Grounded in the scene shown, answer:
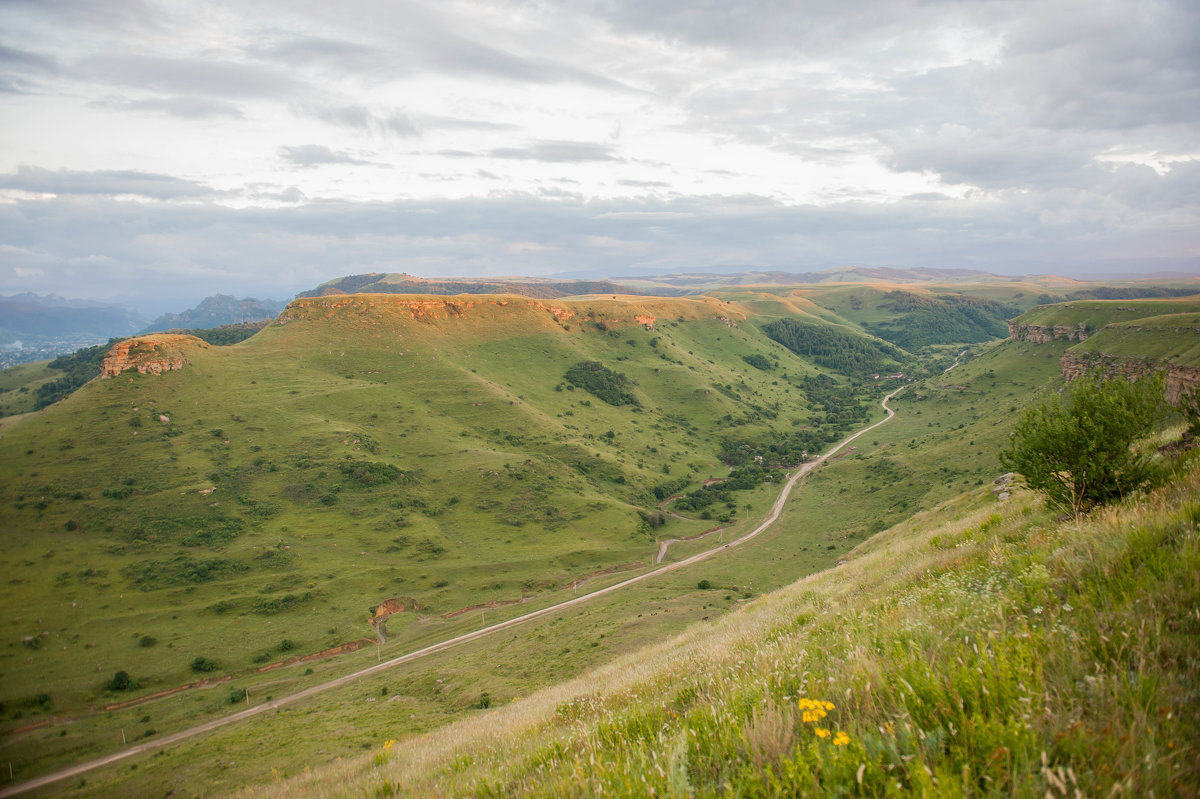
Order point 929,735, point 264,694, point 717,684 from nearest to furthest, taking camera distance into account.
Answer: point 929,735
point 717,684
point 264,694

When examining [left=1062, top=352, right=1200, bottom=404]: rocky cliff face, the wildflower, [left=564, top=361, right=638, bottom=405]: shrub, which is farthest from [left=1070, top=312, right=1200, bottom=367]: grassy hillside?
[left=564, top=361, right=638, bottom=405]: shrub

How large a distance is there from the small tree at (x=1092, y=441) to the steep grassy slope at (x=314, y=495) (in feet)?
199

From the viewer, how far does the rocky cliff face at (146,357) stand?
99.7 m

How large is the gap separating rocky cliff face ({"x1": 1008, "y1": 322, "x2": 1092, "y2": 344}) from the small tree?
161427mm

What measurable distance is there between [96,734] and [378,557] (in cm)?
3424

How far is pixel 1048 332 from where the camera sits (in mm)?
136875

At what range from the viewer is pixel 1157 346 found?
8300cm

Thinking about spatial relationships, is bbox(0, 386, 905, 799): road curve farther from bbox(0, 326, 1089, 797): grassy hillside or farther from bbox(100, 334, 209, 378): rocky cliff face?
bbox(100, 334, 209, 378): rocky cliff face

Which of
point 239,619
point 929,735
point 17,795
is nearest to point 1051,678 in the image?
point 929,735

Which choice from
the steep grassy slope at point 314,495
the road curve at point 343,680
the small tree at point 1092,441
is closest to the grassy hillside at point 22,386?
the steep grassy slope at point 314,495

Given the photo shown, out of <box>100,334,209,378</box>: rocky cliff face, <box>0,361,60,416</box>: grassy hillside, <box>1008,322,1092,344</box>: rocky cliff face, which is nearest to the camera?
<box>100,334,209,378</box>: rocky cliff face

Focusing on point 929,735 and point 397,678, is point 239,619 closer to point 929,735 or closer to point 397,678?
point 397,678

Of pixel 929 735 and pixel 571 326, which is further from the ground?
pixel 571 326

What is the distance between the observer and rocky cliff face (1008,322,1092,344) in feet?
417
